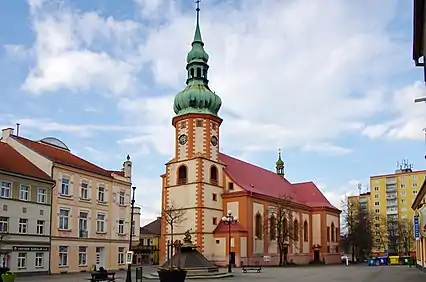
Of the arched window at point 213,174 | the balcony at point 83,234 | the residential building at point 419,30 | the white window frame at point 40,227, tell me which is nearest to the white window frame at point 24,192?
the white window frame at point 40,227

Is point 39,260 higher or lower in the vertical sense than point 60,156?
lower

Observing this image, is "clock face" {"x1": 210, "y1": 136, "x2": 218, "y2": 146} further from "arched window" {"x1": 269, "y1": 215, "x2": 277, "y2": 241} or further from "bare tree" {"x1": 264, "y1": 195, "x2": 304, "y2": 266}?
"arched window" {"x1": 269, "y1": 215, "x2": 277, "y2": 241}

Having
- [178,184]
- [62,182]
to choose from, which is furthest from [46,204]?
[178,184]

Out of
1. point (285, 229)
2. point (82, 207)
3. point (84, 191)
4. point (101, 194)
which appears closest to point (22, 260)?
point (82, 207)

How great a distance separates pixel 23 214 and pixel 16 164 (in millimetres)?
4564

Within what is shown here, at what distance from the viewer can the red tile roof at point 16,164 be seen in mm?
46344

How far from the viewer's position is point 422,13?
52.3 ft

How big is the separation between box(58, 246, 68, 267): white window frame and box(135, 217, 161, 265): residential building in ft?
131

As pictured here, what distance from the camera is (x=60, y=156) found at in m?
54.1

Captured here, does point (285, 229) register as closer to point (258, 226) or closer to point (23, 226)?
point (258, 226)

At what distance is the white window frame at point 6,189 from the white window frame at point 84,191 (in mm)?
9542

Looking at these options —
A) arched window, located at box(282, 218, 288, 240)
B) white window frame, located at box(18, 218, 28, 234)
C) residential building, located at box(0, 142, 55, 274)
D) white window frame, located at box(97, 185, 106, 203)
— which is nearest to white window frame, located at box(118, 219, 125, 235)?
white window frame, located at box(97, 185, 106, 203)

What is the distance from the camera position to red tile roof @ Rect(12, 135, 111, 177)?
51.8m

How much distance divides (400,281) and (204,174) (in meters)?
38.1
